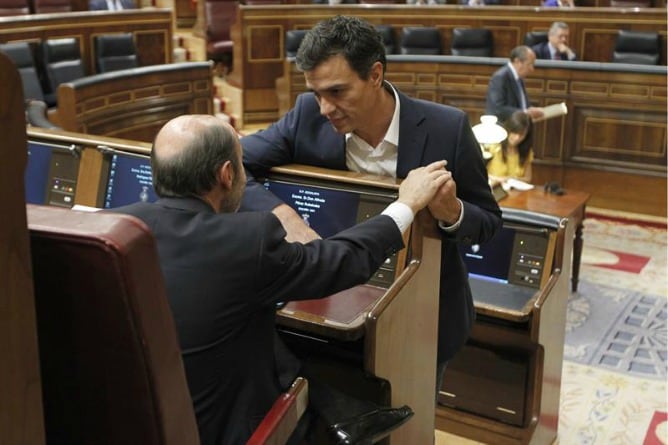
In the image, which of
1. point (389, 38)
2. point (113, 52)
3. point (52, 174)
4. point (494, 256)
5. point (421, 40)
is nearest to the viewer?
point (52, 174)

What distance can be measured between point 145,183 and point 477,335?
3.37 feet

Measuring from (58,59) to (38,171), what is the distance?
11.1 feet

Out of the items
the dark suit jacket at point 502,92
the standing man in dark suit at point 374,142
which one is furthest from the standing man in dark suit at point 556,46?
the standing man in dark suit at point 374,142

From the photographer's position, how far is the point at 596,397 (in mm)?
2893

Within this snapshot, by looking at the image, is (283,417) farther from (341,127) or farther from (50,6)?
(50,6)

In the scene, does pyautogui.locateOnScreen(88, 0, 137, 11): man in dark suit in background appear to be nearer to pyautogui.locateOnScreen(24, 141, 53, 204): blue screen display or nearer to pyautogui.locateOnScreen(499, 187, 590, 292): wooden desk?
pyautogui.locateOnScreen(499, 187, 590, 292): wooden desk

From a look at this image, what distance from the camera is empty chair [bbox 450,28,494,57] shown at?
643 centimetres

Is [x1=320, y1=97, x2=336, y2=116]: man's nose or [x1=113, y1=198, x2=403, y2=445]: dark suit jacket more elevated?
[x1=320, y1=97, x2=336, y2=116]: man's nose

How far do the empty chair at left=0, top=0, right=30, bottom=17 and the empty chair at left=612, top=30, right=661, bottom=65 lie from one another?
4.36 metres

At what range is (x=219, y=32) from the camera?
777cm

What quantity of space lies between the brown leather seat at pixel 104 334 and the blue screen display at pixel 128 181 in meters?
1.06

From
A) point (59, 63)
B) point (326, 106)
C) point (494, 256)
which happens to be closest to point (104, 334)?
point (326, 106)

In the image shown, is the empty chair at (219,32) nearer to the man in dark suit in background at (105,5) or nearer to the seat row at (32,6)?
the man in dark suit in background at (105,5)

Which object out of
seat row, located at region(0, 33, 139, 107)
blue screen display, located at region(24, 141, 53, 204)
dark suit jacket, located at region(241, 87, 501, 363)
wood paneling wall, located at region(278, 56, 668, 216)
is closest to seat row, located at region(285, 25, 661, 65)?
wood paneling wall, located at region(278, 56, 668, 216)
